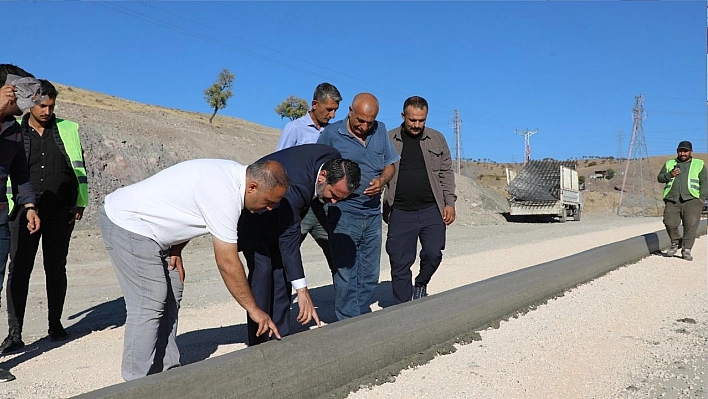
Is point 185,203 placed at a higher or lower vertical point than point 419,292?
higher

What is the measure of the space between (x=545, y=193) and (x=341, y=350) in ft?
101

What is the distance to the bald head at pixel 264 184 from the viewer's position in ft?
12.4

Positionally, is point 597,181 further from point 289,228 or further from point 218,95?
point 289,228

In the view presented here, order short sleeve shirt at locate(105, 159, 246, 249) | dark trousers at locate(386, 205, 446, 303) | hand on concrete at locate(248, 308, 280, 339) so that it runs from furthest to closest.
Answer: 1. dark trousers at locate(386, 205, 446, 303)
2. hand on concrete at locate(248, 308, 280, 339)
3. short sleeve shirt at locate(105, 159, 246, 249)

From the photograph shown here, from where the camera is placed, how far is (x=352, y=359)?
15.1 ft

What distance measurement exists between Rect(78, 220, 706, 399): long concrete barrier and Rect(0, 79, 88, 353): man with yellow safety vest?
2807 millimetres

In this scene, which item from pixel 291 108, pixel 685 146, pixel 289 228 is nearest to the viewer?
pixel 289 228

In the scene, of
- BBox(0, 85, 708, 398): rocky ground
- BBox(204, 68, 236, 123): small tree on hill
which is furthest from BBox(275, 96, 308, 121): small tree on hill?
BBox(0, 85, 708, 398): rocky ground

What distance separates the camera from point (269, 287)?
4.89 metres

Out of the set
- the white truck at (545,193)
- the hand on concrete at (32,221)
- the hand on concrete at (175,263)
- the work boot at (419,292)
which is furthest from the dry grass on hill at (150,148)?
the hand on concrete at (175,263)

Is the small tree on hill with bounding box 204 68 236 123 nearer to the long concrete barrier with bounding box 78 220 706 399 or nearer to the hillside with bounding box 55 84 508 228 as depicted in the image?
the hillside with bounding box 55 84 508 228

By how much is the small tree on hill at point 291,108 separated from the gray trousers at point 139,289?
56.9 m

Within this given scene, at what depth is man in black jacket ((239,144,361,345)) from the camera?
4578mm

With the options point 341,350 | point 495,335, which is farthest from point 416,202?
point 341,350
